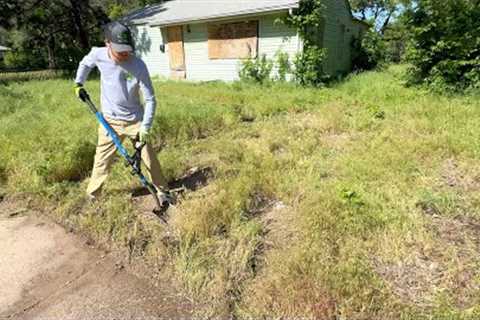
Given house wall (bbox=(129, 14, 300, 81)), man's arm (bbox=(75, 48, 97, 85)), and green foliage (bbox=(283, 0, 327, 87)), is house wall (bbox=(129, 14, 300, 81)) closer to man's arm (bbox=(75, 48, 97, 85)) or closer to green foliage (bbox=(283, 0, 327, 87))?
green foliage (bbox=(283, 0, 327, 87))

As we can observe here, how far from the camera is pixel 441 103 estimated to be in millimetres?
6438

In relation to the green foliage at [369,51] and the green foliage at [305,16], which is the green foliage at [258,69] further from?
the green foliage at [369,51]

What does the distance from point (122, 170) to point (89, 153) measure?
2.10ft

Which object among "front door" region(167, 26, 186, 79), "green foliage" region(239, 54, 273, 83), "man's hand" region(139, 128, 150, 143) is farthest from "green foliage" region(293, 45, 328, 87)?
"man's hand" region(139, 128, 150, 143)

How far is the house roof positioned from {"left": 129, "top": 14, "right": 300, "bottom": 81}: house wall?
406 mm

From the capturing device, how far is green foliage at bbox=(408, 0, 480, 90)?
7258 millimetres

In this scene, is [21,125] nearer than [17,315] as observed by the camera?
No

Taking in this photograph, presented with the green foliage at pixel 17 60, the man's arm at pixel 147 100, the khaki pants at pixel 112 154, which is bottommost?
the green foliage at pixel 17 60

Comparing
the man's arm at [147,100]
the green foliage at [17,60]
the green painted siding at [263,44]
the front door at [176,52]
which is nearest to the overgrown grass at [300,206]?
the man's arm at [147,100]

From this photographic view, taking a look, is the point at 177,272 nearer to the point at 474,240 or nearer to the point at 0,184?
the point at 474,240

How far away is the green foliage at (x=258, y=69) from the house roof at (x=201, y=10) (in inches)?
58.7

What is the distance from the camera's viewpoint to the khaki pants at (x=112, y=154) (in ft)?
9.89

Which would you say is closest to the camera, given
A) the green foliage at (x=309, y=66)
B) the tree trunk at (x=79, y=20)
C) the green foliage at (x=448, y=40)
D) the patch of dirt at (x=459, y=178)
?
the patch of dirt at (x=459, y=178)

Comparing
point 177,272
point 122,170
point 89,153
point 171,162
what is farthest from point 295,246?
point 89,153
